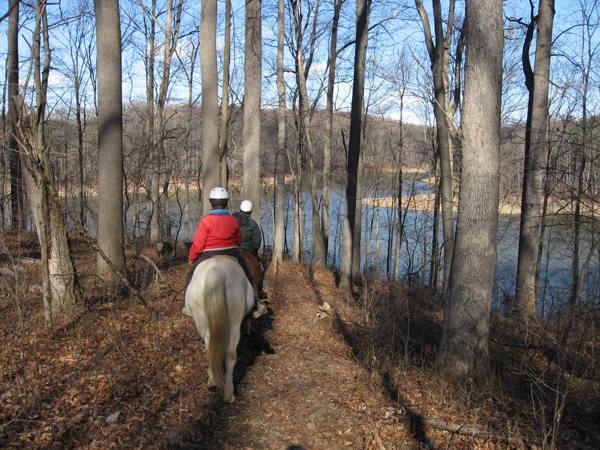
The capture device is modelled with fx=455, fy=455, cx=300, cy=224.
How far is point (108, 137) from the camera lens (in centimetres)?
955

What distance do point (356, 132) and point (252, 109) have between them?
3.16 metres

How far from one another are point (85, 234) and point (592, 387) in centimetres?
717

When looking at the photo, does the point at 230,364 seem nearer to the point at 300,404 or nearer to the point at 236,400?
the point at 236,400

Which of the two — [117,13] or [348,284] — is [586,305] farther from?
[117,13]

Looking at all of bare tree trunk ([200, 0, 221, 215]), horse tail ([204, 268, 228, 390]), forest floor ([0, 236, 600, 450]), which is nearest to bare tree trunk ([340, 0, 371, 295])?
bare tree trunk ([200, 0, 221, 215])

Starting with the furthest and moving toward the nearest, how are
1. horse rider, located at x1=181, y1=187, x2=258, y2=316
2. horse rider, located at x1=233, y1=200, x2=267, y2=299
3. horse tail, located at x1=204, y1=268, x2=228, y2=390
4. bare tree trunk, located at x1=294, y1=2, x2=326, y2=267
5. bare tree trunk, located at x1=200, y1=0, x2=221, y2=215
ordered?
bare tree trunk, located at x1=294, y1=2, x2=326, y2=267 < bare tree trunk, located at x1=200, y1=0, x2=221, y2=215 < horse rider, located at x1=233, y1=200, x2=267, y2=299 < horse rider, located at x1=181, y1=187, x2=258, y2=316 < horse tail, located at x1=204, y1=268, x2=228, y2=390

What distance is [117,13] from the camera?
31.8 feet

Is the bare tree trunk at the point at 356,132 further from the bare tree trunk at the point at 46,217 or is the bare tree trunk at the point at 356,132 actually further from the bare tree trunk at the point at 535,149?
the bare tree trunk at the point at 46,217

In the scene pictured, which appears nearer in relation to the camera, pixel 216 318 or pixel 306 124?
pixel 216 318

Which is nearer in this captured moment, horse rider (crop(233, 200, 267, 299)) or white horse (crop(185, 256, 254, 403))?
white horse (crop(185, 256, 254, 403))

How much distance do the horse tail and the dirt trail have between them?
0.50 m

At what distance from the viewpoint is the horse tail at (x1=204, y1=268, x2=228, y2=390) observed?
5.30m

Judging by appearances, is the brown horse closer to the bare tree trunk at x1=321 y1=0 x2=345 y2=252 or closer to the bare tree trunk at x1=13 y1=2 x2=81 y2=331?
the bare tree trunk at x1=13 y1=2 x2=81 y2=331

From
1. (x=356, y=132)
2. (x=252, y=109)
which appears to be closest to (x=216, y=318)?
(x=356, y=132)
